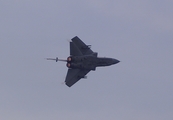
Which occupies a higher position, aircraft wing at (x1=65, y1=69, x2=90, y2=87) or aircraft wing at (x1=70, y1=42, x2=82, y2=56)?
aircraft wing at (x1=70, y1=42, x2=82, y2=56)

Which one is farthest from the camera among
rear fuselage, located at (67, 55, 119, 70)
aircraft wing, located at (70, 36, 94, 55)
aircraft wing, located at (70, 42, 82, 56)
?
aircraft wing, located at (70, 36, 94, 55)

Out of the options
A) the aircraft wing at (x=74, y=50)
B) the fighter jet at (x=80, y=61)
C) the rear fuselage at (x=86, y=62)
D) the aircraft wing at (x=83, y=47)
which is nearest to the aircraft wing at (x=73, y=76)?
the fighter jet at (x=80, y=61)

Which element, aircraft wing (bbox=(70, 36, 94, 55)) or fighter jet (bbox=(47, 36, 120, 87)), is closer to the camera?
fighter jet (bbox=(47, 36, 120, 87))

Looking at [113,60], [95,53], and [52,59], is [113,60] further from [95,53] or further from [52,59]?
[52,59]

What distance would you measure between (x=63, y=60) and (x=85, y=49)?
7631 millimetres

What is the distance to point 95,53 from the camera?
196 metres

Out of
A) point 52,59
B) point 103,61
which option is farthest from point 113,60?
point 52,59

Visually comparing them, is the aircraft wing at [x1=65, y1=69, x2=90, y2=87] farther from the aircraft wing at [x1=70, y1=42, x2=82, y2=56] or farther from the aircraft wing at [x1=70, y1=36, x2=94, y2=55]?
the aircraft wing at [x1=70, y1=36, x2=94, y2=55]

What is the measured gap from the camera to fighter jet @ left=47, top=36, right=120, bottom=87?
Answer: 19412 cm

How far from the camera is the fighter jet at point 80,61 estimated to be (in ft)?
637

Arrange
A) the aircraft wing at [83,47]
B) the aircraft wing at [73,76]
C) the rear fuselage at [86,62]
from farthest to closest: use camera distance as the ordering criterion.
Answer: the aircraft wing at [83,47]
the aircraft wing at [73,76]
the rear fuselage at [86,62]

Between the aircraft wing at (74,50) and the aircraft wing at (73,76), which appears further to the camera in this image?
the aircraft wing at (73,76)

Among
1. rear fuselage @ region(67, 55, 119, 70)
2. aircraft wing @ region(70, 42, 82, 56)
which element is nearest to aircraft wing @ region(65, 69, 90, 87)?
rear fuselage @ region(67, 55, 119, 70)

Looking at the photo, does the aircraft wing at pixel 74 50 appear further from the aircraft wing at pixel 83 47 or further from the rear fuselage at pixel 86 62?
the aircraft wing at pixel 83 47
